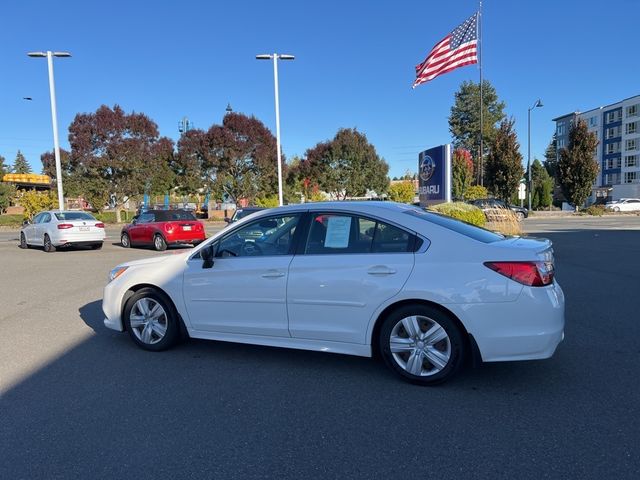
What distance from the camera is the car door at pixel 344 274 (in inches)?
156

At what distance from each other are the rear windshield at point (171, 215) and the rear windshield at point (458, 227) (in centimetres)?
1348

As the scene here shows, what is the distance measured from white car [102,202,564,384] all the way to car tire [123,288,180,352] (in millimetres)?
19

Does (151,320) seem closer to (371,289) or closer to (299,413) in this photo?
(299,413)

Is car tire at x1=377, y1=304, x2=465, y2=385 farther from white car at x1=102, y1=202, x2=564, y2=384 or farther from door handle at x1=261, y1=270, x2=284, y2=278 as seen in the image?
door handle at x1=261, y1=270, x2=284, y2=278

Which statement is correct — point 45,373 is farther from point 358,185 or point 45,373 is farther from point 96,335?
point 358,185

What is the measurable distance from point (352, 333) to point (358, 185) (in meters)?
38.1

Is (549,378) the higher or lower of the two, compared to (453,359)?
lower

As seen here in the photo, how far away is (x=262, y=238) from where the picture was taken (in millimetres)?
4613

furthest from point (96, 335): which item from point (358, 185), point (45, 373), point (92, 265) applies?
point (358, 185)

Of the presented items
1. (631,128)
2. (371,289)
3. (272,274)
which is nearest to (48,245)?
(272,274)

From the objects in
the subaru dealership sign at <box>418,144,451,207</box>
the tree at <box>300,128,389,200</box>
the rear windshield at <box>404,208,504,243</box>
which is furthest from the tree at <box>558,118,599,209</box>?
the rear windshield at <box>404,208,504,243</box>

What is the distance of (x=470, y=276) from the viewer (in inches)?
148

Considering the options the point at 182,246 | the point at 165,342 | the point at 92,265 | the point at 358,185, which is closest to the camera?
the point at 165,342

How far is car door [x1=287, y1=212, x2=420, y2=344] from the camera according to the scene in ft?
13.0
